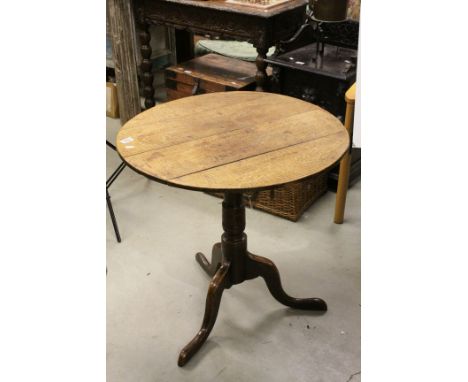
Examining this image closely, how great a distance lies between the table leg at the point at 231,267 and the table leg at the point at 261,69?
1.10 meters

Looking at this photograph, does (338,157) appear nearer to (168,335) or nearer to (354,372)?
(354,372)

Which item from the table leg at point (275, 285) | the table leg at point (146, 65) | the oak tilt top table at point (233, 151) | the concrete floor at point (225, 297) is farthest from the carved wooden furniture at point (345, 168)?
the table leg at point (146, 65)

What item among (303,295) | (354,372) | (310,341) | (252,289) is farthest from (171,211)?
(354,372)

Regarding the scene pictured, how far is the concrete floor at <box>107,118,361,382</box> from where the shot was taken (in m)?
1.94

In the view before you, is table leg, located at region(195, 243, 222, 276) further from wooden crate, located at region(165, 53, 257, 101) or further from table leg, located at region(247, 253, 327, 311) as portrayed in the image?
wooden crate, located at region(165, 53, 257, 101)

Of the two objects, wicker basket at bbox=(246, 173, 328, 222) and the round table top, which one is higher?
the round table top

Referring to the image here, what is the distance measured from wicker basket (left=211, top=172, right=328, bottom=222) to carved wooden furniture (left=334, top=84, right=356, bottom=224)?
116mm

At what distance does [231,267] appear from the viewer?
2.00m

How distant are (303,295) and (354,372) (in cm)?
43

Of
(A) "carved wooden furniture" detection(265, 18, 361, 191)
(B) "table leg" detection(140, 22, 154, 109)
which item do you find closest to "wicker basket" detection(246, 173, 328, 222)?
(A) "carved wooden furniture" detection(265, 18, 361, 191)

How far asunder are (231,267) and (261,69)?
1.23 m

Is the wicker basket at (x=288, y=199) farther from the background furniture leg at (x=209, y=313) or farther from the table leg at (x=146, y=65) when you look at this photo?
the table leg at (x=146, y=65)

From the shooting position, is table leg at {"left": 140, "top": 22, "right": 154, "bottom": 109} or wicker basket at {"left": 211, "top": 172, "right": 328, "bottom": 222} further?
table leg at {"left": 140, "top": 22, "right": 154, "bottom": 109}

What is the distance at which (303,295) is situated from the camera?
7.41ft
